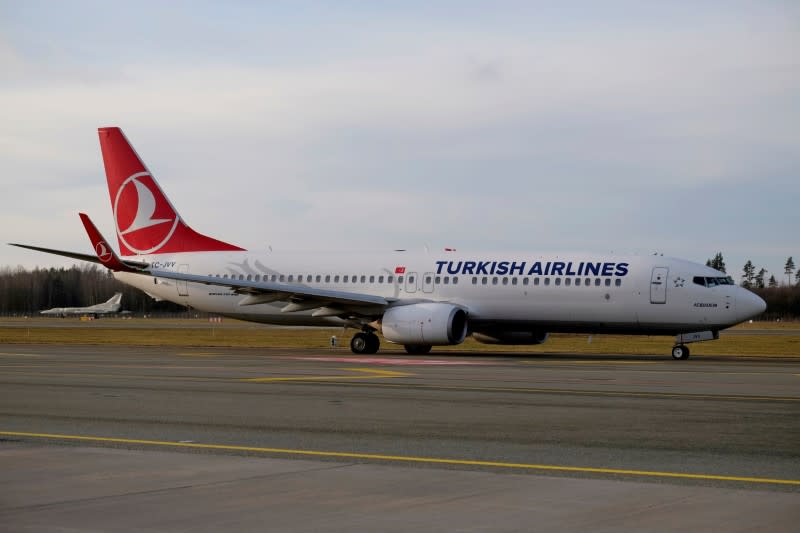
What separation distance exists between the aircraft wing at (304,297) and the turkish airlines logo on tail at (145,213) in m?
5.55

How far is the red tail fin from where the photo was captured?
46156 mm

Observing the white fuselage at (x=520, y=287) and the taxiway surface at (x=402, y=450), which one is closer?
the taxiway surface at (x=402, y=450)

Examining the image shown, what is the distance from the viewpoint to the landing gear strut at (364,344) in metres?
39.2

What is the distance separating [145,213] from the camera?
46.2 meters

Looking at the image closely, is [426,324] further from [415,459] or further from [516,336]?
[415,459]

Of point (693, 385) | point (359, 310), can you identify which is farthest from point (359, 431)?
point (359, 310)

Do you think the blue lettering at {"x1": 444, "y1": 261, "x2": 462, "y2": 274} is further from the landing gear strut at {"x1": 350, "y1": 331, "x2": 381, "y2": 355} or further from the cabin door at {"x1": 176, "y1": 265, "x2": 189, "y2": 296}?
the cabin door at {"x1": 176, "y1": 265, "x2": 189, "y2": 296}

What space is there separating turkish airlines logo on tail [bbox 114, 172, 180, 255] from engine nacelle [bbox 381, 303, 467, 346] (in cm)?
1322

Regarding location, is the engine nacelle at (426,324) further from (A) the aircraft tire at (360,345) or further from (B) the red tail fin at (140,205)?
(B) the red tail fin at (140,205)

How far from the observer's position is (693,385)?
73.7ft

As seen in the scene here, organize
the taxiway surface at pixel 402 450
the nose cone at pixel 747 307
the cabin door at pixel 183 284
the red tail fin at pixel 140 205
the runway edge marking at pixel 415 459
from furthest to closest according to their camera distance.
A: 1. the red tail fin at pixel 140 205
2. the cabin door at pixel 183 284
3. the nose cone at pixel 747 307
4. the runway edge marking at pixel 415 459
5. the taxiway surface at pixel 402 450

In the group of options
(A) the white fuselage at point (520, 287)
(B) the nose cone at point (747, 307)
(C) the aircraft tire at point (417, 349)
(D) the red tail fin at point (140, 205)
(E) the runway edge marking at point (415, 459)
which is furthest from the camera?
(D) the red tail fin at point (140, 205)

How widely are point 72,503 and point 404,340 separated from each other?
93.3 feet

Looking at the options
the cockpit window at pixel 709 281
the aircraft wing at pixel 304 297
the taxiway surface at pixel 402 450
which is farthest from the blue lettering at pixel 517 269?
the taxiway surface at pixel 402 450
